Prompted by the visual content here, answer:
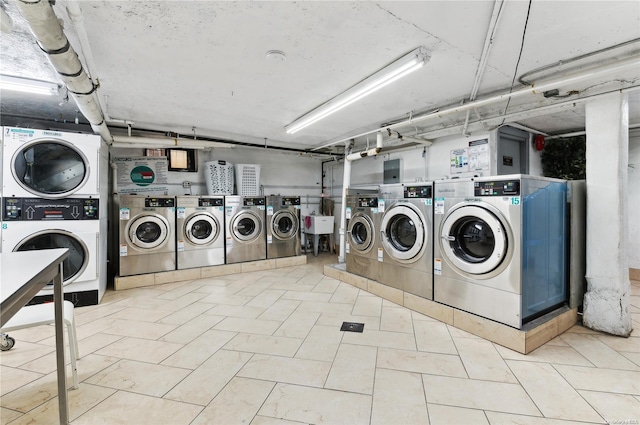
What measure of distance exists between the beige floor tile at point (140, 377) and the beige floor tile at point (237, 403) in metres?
0.38

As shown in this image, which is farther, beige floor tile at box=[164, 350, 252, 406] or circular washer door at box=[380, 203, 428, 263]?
circular washer door at box=[380, 203, 428, 263]

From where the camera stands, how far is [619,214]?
2.58 metres

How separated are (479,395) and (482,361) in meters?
0.46

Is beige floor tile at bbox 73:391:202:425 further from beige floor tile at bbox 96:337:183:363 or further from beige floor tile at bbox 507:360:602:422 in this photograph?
beige floor tile at bbox 507:360:602:422

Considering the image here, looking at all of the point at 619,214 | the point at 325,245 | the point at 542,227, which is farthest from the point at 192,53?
the point at 325,245

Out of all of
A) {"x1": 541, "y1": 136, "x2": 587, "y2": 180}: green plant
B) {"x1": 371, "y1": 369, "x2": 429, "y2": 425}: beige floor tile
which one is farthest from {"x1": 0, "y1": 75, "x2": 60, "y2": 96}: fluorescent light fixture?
{"x1": 541, "y1": 136, "x2": 587, "y2": 180}: green plant

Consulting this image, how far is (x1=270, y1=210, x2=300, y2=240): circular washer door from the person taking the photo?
5.29 m

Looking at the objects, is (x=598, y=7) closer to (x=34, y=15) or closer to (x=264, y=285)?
(x=34, y=15)

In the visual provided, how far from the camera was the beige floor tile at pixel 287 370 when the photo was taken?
6.28ft

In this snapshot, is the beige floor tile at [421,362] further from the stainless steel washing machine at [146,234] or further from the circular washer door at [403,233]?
the stainless steel washing machine at [146,234]

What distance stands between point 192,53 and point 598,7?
2.81 metres

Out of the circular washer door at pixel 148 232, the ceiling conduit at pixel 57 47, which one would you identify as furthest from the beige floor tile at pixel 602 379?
the circular washer door at pixel 148 232

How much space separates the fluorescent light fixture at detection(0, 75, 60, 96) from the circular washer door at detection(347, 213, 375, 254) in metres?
3.69

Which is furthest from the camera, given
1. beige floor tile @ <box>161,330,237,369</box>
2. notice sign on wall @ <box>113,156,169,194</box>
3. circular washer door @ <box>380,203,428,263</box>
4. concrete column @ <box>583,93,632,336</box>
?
notice sign on wall @ <box>113,156,169,194</box>
